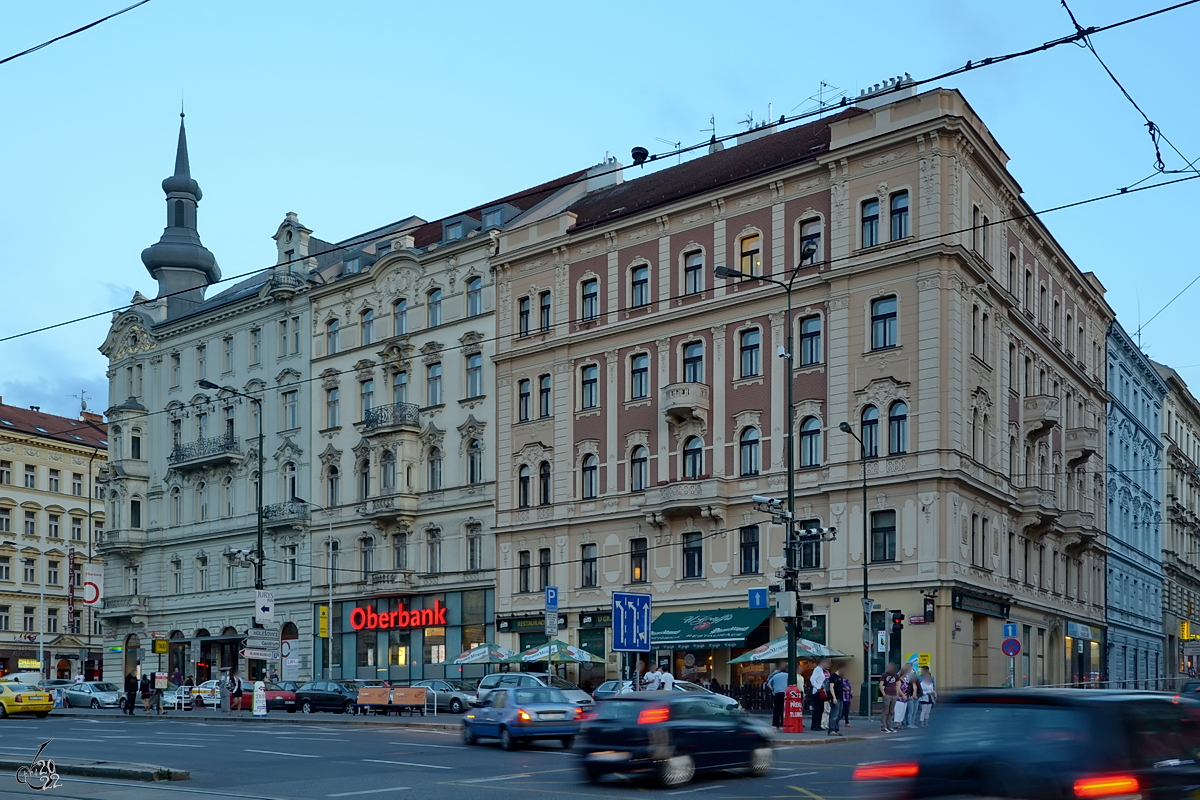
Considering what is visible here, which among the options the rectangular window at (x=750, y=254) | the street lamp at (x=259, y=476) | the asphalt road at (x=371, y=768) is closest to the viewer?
the asphalt road at (x=371, y=768)

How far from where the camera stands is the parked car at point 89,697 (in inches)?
2466

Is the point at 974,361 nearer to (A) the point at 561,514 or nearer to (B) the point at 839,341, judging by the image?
(B) the point at 839,341

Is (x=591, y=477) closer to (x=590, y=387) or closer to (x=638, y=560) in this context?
(x=590, y=387)

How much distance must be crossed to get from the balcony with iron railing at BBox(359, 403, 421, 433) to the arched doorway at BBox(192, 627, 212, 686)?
1545 cm

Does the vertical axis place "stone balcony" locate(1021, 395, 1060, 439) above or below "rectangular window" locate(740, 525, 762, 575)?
above

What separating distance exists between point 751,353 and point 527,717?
2281 centimetres

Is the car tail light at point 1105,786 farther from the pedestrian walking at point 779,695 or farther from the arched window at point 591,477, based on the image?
the arched window at point 591,477

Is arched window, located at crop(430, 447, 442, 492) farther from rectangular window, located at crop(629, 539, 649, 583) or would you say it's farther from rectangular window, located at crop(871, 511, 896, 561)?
rectangular window, located at crop(871, 511, 896, 561)

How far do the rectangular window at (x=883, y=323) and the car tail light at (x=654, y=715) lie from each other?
1056 inches

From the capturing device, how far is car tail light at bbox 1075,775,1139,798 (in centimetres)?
924

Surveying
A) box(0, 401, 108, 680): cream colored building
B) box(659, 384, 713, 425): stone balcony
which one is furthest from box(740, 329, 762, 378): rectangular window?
box(0, 401, 108, 680): cream colored building

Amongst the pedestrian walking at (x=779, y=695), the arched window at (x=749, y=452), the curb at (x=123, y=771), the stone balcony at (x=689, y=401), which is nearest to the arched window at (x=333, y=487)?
the stone balcony at (x=689, y=401)

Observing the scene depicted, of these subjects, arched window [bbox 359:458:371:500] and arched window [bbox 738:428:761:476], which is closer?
arched window [bbox 738:428:761:476]

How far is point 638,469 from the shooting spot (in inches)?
2041
